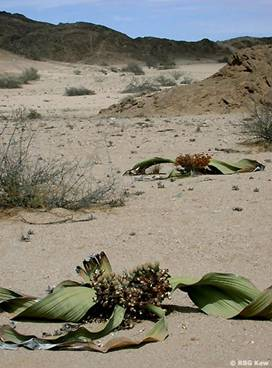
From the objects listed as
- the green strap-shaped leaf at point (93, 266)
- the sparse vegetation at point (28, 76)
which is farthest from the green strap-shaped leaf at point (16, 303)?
the sparse vegetation at point (28, 76)

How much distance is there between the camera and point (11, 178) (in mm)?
7473

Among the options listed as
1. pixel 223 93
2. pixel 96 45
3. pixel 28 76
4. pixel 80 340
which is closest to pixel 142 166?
pixel 80 340

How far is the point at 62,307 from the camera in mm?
4531

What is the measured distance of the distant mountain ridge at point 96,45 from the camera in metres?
65.8

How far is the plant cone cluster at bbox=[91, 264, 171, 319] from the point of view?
14.6 ft

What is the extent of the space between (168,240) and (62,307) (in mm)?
1997

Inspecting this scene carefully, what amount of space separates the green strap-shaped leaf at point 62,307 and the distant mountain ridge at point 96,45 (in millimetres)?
57849

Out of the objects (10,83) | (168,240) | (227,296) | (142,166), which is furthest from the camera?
(10,83)

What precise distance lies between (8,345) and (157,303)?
930 mm

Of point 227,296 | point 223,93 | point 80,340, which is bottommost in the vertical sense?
point 80,340

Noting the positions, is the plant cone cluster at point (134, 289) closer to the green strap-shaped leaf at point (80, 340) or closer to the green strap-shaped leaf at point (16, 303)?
the green strap-shaped leaf at point (80, 340)

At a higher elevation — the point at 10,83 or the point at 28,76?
the point at 28,76

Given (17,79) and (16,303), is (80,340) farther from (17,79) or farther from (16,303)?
(17,79)

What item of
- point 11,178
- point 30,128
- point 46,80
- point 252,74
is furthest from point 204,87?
point 46,80
